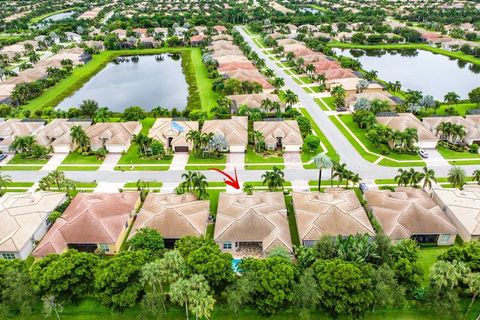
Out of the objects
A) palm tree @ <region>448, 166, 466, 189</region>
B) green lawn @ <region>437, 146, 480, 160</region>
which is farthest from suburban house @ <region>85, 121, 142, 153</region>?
green lawn @ <region>437, 146, 480, 160</region>

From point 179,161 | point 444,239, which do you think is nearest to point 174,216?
point 179,161

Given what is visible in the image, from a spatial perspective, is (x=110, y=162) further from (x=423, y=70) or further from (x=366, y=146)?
(x=423, y=70)

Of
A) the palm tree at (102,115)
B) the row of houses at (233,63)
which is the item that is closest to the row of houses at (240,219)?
the palm tree at (102,115)

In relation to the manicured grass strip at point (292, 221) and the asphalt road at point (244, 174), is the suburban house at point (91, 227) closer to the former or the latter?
the asphalt road at point (244, 174)

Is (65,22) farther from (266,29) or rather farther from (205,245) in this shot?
(205,245)

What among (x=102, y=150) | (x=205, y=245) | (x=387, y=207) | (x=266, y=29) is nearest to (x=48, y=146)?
(x=102, y=150)

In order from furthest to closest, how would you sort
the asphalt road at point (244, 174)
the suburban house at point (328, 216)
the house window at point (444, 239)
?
the asphalt road at point (244, 174) → the house window at point (444, 239) → the suburban house at point (328, 216)

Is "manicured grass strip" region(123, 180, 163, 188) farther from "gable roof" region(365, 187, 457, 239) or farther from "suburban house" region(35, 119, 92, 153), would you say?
"gable roof" region(365, 187, 457, 239)
